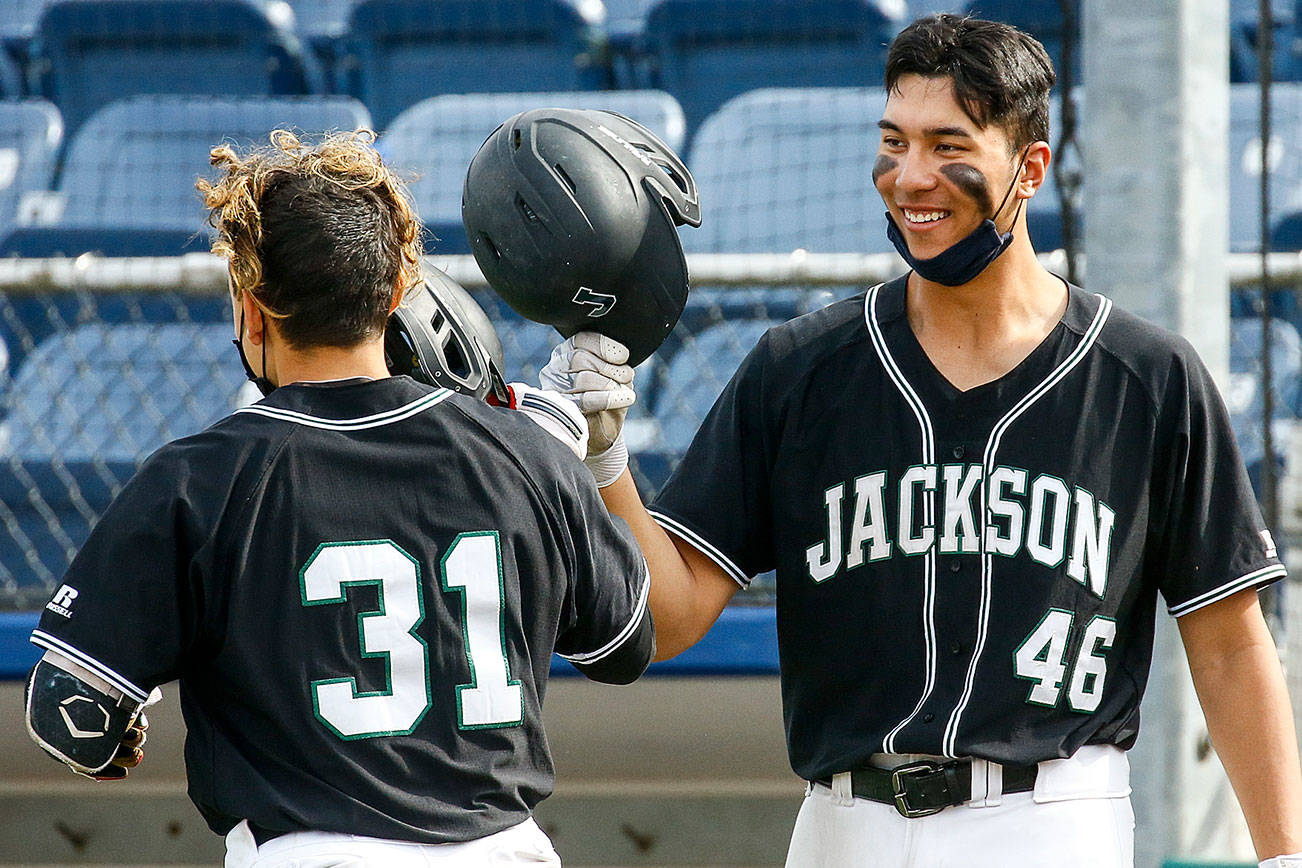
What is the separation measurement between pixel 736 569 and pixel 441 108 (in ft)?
10.6

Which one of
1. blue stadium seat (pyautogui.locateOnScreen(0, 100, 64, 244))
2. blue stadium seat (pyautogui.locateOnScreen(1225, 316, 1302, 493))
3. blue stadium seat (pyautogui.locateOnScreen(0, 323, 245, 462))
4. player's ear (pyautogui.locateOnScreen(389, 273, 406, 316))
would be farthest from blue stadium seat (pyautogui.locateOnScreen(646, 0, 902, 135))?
player's ear (pyautogui.locateOnScreen(389, 273, 406, 316))

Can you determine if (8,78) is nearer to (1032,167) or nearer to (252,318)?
(252,318)

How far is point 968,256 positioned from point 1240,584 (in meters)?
0.51

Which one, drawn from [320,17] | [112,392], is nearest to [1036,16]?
[320,17]

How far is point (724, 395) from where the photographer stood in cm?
201

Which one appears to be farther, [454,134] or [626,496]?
[454,134]

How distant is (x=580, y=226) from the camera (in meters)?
1.75

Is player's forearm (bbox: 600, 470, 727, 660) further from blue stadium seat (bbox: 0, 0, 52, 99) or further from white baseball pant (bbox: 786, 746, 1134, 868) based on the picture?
blue stadium seat (bbox: 0, 0, 52, 99)

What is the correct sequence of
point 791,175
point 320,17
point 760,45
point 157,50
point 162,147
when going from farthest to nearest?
point 320,17 → point 157,50 → point 760,45 → point 162,147 → point 791,175

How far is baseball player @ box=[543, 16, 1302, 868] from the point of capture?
71.0 inches

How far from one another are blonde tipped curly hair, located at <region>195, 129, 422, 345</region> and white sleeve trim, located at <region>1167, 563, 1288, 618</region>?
102cm

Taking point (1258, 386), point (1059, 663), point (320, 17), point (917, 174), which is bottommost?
point (1258, 386)

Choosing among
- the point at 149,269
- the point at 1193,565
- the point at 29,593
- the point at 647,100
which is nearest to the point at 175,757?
the point at 29,593

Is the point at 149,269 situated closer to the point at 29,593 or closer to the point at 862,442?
the point at 29,593
